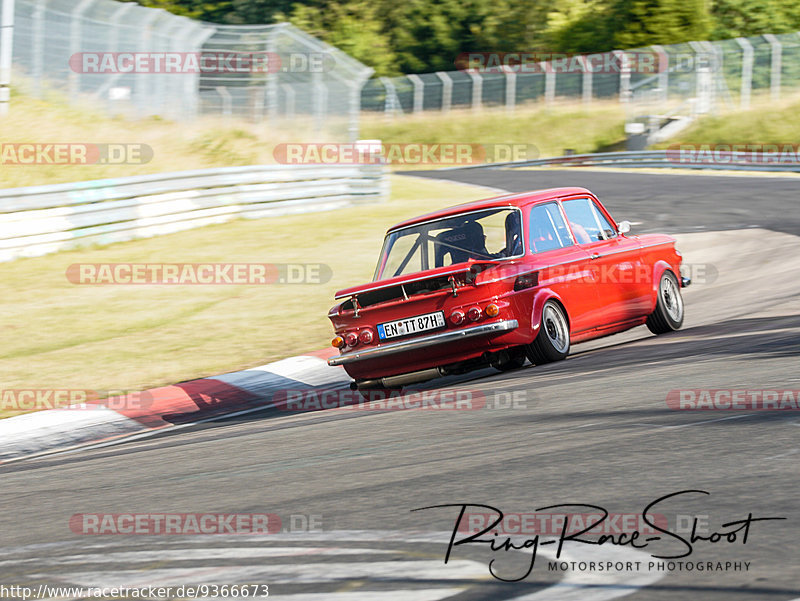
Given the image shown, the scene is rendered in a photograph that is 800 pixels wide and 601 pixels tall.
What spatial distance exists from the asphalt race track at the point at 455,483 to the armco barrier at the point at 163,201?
8.53 metres

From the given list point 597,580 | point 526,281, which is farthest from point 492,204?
point 597,580

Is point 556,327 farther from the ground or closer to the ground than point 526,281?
closer to the ground

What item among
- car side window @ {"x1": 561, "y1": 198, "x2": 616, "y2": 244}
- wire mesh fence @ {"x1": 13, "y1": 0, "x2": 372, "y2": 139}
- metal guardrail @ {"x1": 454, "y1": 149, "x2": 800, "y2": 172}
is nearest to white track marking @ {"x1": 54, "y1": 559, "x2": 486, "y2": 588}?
car side window @ {"x1": 561, "y1": 198, "x2": 616, "y2": 244}

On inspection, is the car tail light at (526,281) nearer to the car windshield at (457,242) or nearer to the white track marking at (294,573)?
the car windshield at (457,242)

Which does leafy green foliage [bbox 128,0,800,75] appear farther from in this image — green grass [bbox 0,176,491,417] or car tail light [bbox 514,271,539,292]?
car tail light [bbox 514,271,539,292]

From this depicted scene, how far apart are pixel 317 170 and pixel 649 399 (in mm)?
16114

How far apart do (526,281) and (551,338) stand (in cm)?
56

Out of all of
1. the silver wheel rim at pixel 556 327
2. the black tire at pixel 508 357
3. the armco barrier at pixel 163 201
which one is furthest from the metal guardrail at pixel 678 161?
the black tire at pixel 508 357

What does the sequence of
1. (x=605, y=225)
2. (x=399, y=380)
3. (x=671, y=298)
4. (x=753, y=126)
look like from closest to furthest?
(x=399, y=380) → (x=605, y=225) → (x=671, y=298) → (x=753, y=126)

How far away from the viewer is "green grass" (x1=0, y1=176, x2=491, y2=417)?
10.6 m

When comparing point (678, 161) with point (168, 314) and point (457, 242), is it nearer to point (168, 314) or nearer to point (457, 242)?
point (168, 314)

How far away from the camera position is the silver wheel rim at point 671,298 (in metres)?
10.4

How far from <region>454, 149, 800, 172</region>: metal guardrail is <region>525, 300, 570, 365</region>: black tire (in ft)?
81.1

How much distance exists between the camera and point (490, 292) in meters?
8.42
